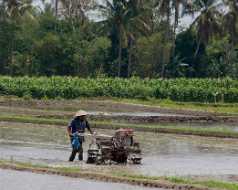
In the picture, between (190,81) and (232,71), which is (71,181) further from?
(232,71)

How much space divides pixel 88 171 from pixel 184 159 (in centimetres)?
465

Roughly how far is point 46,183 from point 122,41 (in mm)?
49135

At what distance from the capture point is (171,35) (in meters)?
66.9

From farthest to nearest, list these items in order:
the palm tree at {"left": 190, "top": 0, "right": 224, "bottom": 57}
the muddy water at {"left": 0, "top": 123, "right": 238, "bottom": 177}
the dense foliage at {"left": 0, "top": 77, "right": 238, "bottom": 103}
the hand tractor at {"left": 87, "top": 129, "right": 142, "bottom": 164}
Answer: the palm tree at {"left": 190, "top": 0, "right": 224, "bottom": 57}
the dense foliage at {"left": 0, "top": 77, "right": 238, "bottom": 103}
the hand tractor at {"left": 87, "top": 129, "right": 142, "bottom": 164}
the muddy water at {"left": 0, "top": 123, "right": 238, "bottom": 177}

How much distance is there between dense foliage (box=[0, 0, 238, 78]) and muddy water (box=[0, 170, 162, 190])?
47337 mm

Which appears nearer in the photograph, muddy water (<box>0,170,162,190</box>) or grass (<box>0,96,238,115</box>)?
muddy water (<box>0,170,162,190</box>)

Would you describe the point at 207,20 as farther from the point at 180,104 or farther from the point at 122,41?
the point at 180,104

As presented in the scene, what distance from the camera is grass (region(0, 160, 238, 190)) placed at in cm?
1183

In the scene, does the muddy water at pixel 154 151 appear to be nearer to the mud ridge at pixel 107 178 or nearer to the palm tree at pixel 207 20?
the mud ridge at pixel 107 178

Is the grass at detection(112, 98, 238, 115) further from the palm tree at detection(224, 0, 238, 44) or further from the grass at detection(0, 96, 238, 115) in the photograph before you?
the palm tree at detection(224, 0, 238, 44)

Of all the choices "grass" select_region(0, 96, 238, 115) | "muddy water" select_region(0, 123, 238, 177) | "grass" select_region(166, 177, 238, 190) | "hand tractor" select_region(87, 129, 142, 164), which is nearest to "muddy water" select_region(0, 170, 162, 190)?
"grass" select_region(166, 177, 238, 190)

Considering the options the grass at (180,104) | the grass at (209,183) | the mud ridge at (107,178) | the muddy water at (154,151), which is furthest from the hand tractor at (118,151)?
the grass at (180,104)

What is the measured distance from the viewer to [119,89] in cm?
4981

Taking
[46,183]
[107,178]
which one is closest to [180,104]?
[107,178]
